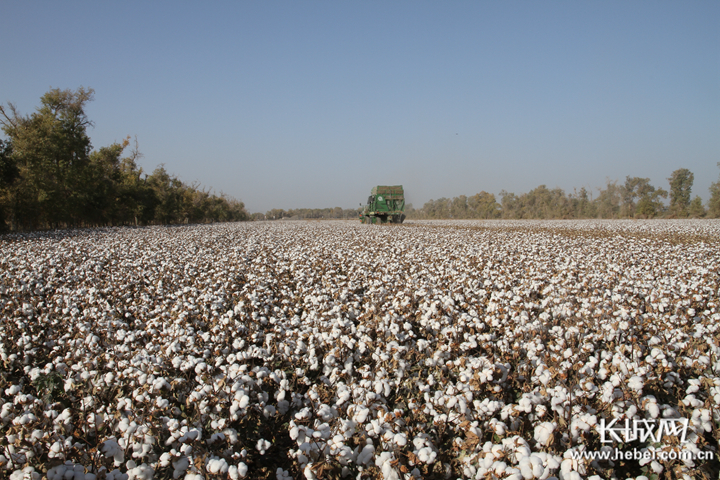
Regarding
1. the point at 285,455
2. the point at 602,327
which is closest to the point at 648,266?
the point at 602,327

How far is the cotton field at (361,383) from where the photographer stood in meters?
2.41

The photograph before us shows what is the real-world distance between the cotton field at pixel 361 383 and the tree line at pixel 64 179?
23.0m

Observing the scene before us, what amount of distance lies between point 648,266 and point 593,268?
1.53m

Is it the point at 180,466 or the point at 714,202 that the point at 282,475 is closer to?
the point at 180,466

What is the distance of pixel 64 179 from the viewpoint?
90.5 feet

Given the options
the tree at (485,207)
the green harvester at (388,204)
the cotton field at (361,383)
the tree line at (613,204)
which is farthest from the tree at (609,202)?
the cotton field at (361,383)

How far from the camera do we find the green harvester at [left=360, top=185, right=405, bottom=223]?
35531mm

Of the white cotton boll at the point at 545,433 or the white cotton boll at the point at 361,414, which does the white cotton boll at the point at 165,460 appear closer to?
the white cotton boll at the point at 361,414

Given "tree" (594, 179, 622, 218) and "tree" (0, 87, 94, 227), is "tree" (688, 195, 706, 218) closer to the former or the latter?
"tree" (594, 179, 622, 218)

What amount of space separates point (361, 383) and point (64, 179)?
34.0 metres

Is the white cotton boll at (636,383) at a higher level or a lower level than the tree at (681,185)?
lower

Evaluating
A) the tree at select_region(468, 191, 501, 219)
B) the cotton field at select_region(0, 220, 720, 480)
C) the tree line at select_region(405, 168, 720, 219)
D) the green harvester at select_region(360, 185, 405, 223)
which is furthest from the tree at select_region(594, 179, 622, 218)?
the cotton field at select_region(0, 220, 720, 480)

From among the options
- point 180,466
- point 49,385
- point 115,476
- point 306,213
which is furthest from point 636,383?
point 306,213

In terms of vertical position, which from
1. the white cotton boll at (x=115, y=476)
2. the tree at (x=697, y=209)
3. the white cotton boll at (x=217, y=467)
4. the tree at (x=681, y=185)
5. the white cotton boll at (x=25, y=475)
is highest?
the tree at (x=681, y=185)
